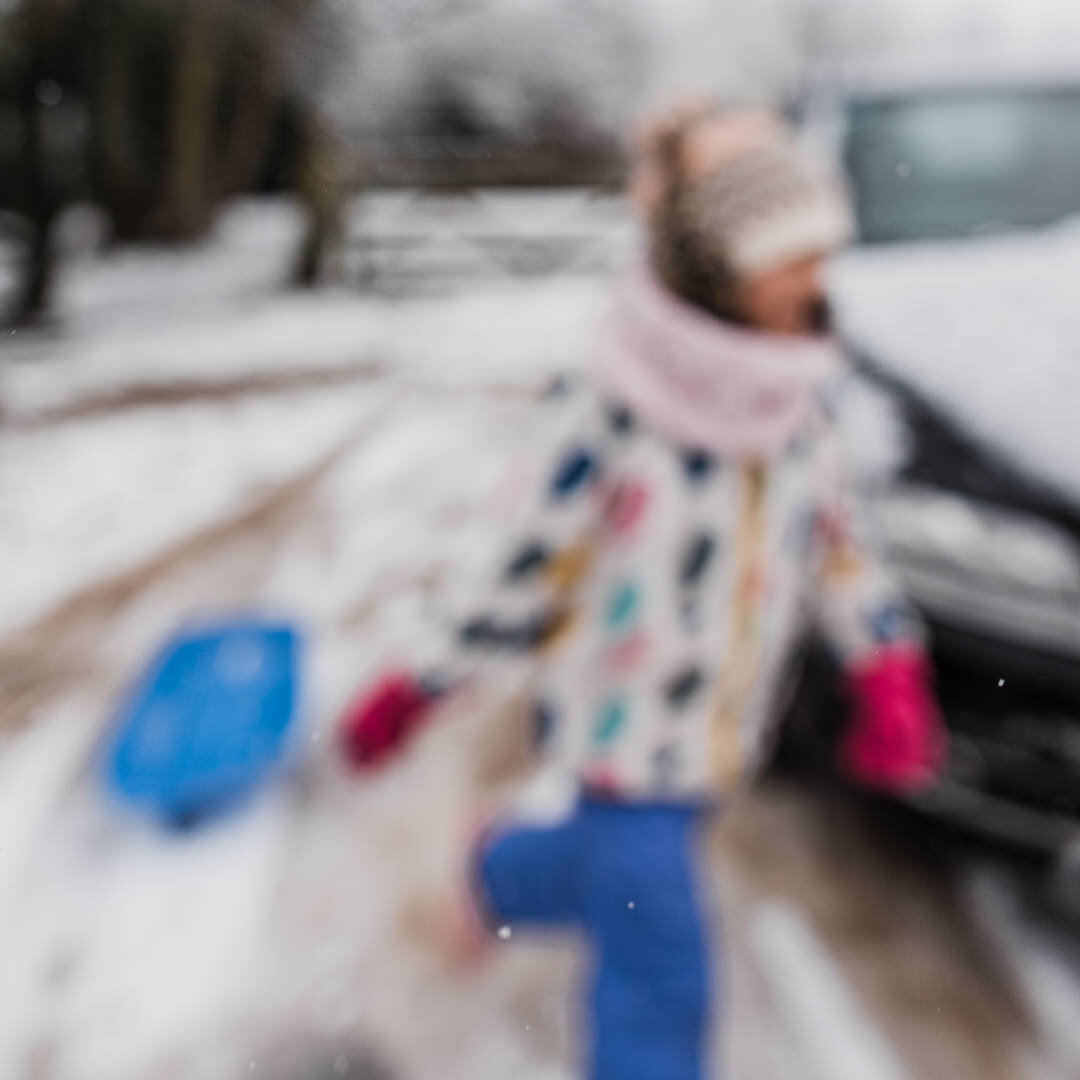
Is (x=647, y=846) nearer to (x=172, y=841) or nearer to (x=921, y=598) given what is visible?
(x=921, y=598)

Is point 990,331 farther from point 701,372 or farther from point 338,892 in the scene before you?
point 338,892

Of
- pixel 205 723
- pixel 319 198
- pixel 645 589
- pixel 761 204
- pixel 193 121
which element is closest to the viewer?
pixel 761 204

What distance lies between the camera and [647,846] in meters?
1.44

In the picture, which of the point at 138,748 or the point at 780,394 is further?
the point at 138,748

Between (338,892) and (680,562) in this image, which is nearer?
(680,562)

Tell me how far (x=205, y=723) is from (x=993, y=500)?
180cm

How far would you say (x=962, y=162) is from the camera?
122 inches

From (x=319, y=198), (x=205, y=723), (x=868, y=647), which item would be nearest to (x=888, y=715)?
(x=868, y=647)

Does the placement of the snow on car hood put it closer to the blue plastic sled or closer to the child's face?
the child's face

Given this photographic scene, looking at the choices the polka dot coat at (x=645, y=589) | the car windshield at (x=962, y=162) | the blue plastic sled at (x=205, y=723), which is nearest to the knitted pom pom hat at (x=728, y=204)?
the polka dot coat at (x=645, y=589)

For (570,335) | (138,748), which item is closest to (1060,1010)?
(138,748)

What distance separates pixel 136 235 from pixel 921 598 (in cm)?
1019

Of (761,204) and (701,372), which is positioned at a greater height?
(761,204)

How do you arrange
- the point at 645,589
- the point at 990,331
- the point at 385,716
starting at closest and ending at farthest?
the point at 645,589 → the point at 385,716 → the point at 990,331
